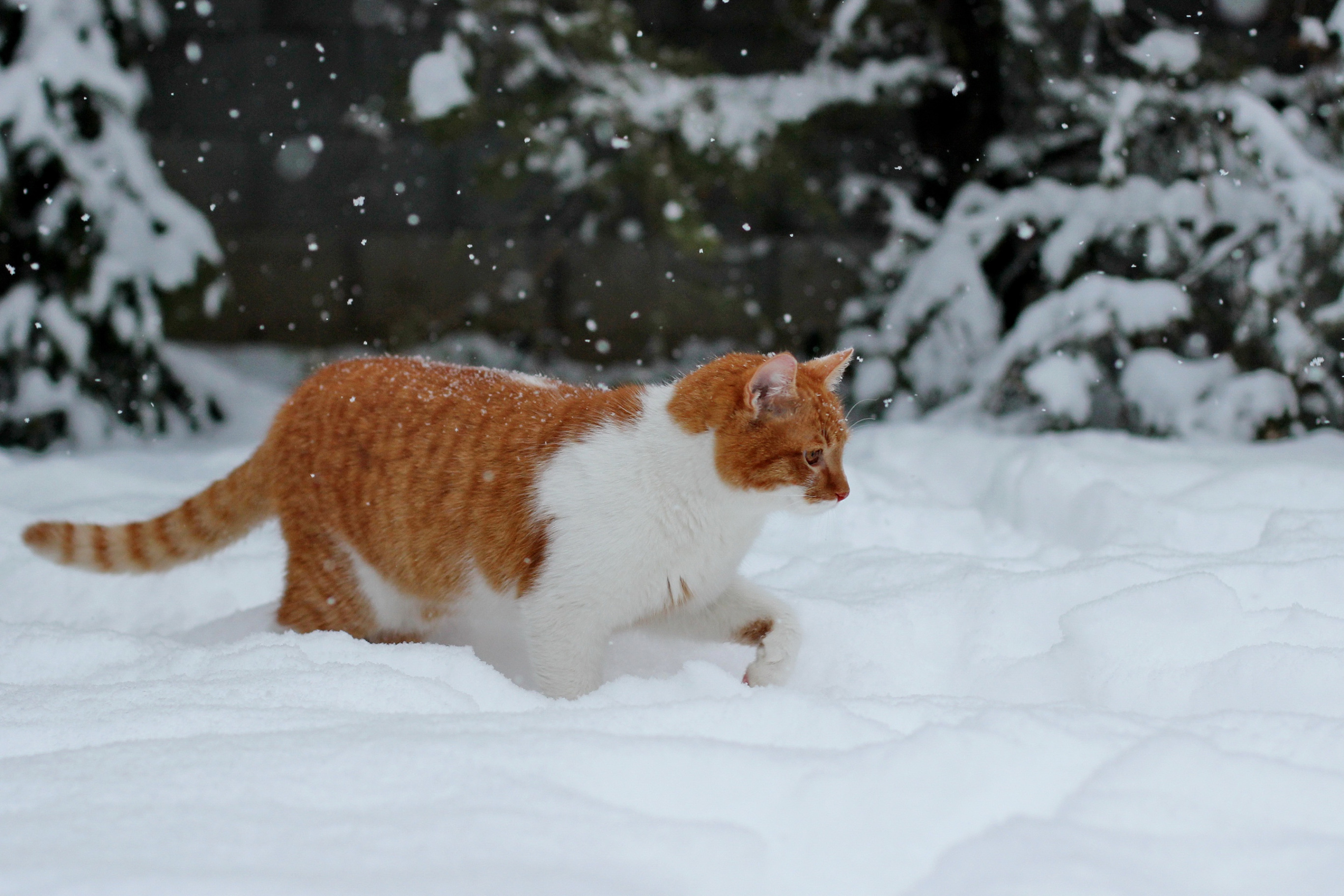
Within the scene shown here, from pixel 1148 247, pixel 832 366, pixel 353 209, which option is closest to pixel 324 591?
pixel 832 366

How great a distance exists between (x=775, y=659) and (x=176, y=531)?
4.90 feet

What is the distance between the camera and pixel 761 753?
1553 mm

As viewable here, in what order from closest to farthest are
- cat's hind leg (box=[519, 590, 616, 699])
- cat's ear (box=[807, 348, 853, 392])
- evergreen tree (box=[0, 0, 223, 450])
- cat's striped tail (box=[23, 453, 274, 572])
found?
1. cat's hind leg (box=[519, 590, 616, 699])
2. cat's ear (box=[807, 348, 853, 392])
3. cat's striped tail (box=[23, 453, 274, 572])
4. evergreen tree (box=[0, 0, 223, 450])

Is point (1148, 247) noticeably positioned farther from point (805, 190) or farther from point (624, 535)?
point (624, 535)

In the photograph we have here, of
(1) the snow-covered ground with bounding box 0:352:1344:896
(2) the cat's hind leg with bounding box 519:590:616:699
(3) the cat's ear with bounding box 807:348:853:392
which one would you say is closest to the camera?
(1) the snow-covered ground with bounding box 0:352:1344:896

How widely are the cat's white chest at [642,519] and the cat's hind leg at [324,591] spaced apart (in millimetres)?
537

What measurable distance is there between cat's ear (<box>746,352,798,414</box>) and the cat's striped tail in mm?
1214

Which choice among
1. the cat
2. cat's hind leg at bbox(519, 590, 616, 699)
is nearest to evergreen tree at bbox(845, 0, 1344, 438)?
the cat

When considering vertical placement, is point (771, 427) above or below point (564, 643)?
above

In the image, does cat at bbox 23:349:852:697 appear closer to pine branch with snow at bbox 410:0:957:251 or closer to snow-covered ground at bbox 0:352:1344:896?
snow-covered ground at bbox 0:352:1344:896

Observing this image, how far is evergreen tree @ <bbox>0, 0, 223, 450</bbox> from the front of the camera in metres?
4.58

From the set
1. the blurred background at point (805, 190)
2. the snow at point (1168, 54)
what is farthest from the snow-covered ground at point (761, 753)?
the snow at point (1168, 54)

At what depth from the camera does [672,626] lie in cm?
249

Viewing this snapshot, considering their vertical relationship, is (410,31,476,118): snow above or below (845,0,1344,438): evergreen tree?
above
